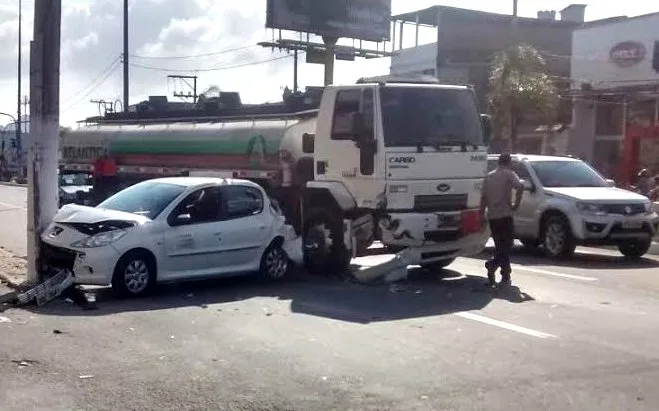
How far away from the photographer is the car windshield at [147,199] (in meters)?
12.2

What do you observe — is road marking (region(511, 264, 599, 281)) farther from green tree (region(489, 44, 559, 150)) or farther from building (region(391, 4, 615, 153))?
building (region(391, 4, 615, 153))

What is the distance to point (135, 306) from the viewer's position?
11023 millimetres

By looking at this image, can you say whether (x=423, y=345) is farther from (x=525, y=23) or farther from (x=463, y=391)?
(x=525, y=23)

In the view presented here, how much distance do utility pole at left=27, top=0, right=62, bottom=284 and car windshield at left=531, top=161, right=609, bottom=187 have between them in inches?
345

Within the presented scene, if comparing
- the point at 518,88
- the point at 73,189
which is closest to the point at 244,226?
the point at 73,189

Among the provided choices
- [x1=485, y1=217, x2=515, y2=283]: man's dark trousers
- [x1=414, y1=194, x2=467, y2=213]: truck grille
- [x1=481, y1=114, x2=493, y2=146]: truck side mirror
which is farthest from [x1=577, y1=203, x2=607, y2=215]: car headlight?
[x1=485, y1=217, x2=515, y2=283]: man's dark trousers

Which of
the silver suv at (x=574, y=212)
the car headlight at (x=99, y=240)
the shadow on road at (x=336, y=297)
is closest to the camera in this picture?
the shadow on road at (x=336, y=297)

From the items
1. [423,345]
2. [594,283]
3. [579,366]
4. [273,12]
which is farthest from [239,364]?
[273,12]

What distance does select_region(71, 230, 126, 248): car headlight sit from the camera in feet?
37.1

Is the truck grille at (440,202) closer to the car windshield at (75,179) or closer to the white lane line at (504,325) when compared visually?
the white lane line at (504,325)

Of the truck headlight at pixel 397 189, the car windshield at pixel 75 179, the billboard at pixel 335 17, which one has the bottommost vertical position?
the car windshield at pixel 75 179

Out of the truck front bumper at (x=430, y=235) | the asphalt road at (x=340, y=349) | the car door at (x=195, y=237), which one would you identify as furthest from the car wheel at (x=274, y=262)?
the truck front bumper at (x=430, y=235)

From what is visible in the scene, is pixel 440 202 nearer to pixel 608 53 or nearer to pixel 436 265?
pixel 436 265

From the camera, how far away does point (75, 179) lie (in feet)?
81.0
